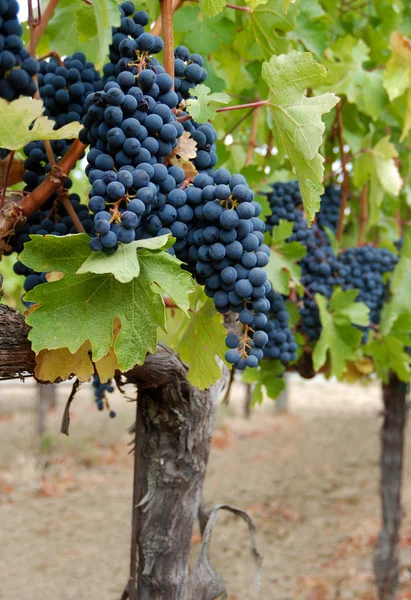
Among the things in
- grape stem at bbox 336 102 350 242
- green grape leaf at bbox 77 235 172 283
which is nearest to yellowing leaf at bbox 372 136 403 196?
grape stem at bbox 336 102 350 242

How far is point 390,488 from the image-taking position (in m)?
3.74

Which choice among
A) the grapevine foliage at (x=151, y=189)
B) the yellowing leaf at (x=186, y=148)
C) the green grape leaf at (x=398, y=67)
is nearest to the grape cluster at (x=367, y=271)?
the grapevine foliage at (x=151, y=189)

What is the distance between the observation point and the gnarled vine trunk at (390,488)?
3.66 meters

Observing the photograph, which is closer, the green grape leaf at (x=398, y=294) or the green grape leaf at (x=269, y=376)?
the green grape leaf at (x=269, y=376)

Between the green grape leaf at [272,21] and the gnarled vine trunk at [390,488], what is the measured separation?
2547 millimetres

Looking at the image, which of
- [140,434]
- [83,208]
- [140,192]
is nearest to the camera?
[140,192]

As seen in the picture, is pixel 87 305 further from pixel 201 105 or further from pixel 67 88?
pixel 67 88

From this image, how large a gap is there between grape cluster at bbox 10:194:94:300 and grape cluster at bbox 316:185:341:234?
4.54 feet

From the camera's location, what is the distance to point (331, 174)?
7.93ft

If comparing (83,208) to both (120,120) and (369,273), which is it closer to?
(120,120)

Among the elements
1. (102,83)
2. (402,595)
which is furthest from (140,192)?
(402,595)

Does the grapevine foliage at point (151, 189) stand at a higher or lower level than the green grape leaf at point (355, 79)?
lower

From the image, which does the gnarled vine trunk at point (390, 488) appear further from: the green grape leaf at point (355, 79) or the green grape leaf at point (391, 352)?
the green grape leaf at point (355, 79)

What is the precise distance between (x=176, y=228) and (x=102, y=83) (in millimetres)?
375
